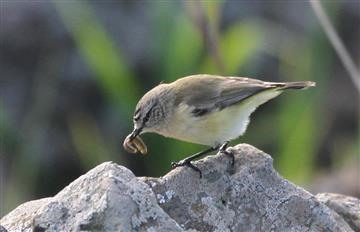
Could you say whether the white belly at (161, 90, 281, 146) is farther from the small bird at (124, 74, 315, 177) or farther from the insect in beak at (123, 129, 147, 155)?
the insect in beak at (123, 129, 147, 155)

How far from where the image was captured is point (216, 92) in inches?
253

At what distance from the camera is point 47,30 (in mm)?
10953

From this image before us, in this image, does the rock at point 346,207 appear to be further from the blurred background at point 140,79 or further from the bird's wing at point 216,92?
the blurred background at point 140,79

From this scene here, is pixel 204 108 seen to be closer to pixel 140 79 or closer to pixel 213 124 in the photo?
pixel 213 124

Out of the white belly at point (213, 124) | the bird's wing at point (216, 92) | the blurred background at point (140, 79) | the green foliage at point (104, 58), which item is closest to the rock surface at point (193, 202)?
the white belly at point (213, 124)

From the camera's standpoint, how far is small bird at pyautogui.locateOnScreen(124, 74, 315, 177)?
6344mm

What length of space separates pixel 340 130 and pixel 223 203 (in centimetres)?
627

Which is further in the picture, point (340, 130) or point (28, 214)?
point (340, 130)

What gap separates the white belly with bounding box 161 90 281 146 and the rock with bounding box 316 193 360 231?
0.81m

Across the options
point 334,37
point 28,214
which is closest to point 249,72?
point 334,37

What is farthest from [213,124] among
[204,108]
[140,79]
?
[140,79]

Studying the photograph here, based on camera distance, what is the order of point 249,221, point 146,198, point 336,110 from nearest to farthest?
point 146,198, point 249,221, point 336,110

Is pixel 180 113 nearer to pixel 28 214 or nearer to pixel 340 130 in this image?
pixel 28 214

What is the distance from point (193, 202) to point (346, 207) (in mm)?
985
